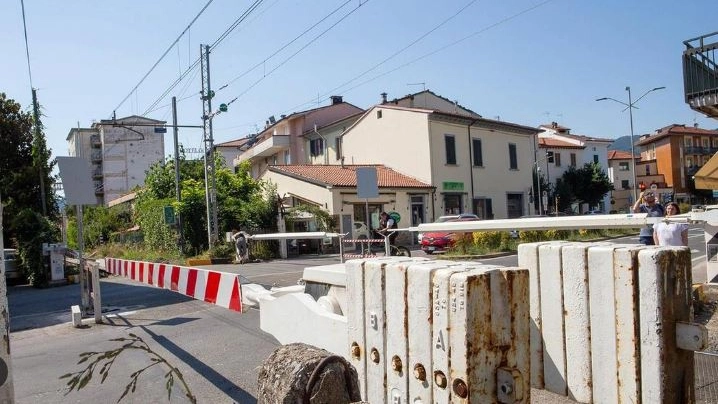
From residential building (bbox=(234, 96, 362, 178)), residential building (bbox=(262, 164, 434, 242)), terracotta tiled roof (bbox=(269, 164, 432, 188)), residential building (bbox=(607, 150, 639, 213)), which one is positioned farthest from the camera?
residential building (bbox=(607, 150, 639, 213))

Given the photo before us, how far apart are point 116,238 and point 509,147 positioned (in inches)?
1134

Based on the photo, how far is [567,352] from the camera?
13.5 ft

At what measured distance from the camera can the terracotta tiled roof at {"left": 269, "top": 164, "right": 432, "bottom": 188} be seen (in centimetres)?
3331

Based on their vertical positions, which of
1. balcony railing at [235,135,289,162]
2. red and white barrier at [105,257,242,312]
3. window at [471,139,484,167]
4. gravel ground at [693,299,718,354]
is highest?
balcony railing at [235,135,289,162]

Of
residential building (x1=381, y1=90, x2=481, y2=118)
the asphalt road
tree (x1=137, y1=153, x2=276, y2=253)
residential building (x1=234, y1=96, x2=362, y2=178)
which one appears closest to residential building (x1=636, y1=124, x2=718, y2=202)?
residential building (x1=381, y1=90, x2=481, y2=118)

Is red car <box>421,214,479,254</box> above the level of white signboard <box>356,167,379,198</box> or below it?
below

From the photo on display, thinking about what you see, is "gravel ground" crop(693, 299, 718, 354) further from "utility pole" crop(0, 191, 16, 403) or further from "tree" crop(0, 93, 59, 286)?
"tree" crop(0, 93, 59, 286)

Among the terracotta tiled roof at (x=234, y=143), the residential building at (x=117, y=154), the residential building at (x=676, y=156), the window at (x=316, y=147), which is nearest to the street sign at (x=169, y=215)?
the window at (x=316, y=147)

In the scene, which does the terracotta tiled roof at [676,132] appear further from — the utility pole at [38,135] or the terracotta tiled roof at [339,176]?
the utility pole at [38,135]

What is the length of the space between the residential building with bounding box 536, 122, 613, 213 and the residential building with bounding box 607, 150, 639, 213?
3157 mm

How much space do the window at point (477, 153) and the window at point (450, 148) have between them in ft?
6.62

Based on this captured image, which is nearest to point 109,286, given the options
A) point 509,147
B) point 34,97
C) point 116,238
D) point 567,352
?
point 34,97

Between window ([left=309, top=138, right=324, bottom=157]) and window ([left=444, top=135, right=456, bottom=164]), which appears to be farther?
window ([left=309, top=138, right=324, bottom=157])

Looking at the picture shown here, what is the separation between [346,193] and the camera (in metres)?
33.0
